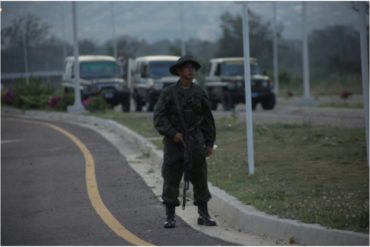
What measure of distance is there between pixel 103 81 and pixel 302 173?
23.1 metres

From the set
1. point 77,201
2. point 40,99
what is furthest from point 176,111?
point 40,99

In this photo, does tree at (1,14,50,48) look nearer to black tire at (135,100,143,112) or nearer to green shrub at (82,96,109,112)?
black tire at (135,100,143,112)

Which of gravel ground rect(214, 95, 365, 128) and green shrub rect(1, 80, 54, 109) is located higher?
green shrub rect(1, 80, 54, 109)

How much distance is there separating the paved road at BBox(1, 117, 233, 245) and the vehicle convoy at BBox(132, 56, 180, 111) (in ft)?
42.3

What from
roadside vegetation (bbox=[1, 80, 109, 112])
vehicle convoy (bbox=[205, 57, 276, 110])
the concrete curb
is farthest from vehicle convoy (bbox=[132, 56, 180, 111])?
the concrete curb

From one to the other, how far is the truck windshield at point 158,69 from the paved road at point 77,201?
45.9 ft

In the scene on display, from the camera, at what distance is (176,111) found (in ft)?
32.7

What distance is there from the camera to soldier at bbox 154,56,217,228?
32.5 feet

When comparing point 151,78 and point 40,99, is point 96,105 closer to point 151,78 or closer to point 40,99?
point 151,78

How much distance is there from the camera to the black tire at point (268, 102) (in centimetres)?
3597

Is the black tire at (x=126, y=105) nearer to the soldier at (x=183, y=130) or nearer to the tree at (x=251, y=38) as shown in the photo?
the soldier at (x=183, y=130)

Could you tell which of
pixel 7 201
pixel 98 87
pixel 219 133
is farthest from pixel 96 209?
pixel 98 87

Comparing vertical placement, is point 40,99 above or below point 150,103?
above

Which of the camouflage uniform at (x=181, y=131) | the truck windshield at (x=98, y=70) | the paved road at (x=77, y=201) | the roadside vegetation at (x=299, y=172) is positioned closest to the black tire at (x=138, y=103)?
the truck windshield at (x=98, y=70)
